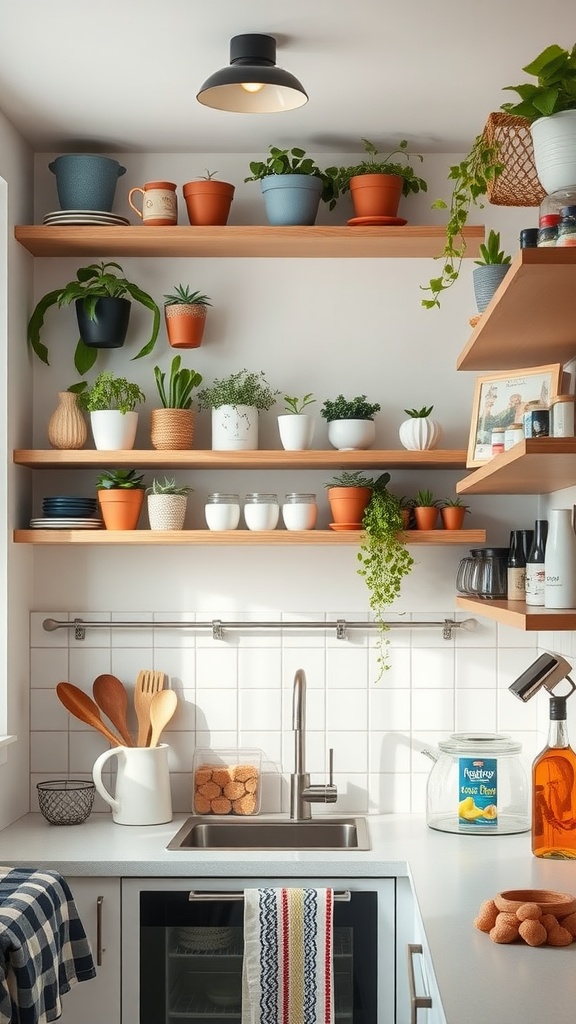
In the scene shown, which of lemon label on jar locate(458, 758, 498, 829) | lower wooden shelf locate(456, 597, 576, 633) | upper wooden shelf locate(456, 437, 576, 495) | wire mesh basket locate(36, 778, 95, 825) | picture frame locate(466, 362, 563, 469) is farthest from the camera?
wire mesh basket locate(36, 778, 95, 825)

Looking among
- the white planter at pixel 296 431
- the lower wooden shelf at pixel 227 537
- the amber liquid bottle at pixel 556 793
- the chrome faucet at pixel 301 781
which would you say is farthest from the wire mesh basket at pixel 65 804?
the amber liquid bottle at pixel 556 793

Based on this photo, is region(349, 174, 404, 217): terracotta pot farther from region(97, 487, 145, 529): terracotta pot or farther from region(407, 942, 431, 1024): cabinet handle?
region(407, 942, 431, 1024): cabinet handle

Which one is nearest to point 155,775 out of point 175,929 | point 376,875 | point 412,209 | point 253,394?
point 175,929

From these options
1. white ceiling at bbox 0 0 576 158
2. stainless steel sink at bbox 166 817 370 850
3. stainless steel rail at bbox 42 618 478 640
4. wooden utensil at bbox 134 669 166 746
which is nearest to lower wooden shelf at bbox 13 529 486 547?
stainless steel rail at bbox 42 618 478 640

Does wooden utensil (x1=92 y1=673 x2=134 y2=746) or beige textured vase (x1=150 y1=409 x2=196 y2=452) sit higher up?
beige textured vase (x1=150 y1=409 x2=196 y2=452)

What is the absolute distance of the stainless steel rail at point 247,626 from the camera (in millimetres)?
3297

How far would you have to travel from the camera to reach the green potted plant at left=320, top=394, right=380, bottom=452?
316 centimetres

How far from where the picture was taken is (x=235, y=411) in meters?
3.16

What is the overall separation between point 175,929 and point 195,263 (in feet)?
5.95

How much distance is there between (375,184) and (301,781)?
1.64 metres

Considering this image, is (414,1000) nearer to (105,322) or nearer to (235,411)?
(235,411)

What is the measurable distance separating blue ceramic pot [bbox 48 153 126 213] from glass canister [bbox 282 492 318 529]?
0.97 meters

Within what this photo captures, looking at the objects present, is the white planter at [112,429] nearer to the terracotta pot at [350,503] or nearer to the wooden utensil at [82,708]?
Answer: the terracotta pot at [350,503]

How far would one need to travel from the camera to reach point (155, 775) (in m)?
3.11
